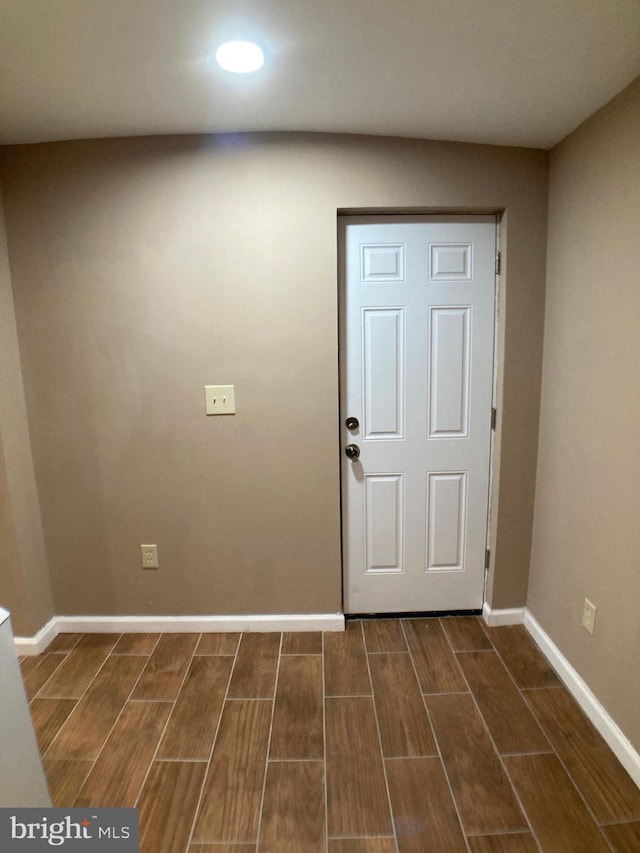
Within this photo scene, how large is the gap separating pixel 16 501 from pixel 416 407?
1.86 metres

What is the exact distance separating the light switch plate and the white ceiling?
1041 millimetres

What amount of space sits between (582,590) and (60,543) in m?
2.33

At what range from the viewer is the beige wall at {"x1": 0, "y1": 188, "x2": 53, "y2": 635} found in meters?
1.92

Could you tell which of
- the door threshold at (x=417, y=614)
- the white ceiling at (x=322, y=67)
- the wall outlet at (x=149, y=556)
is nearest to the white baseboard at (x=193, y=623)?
the door threshold at (x=417, y=614)

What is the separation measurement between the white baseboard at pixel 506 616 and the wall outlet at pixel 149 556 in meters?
1.66

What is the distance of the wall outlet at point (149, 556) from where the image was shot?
215 cm

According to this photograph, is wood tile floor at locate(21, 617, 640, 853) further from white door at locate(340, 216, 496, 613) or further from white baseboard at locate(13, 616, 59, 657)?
white door at locate(340, 216, 496, 613)

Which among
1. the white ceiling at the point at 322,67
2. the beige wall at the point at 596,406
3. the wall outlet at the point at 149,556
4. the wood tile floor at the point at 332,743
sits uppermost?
the white ceiling at the point at 322,67

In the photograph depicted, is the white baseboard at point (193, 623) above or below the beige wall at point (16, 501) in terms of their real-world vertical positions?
below

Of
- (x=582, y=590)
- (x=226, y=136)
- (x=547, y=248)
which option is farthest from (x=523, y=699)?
(x=226, y=136)

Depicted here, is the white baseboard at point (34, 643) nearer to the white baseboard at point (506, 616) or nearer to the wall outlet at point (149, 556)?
the wall outlet at point (149, 556)

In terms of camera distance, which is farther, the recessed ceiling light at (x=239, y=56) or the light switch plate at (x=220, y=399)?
the light switch plate at (x=220, y=399)

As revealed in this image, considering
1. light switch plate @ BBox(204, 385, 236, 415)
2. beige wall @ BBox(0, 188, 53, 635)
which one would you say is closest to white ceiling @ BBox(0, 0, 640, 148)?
beige wall @ BBox(0, 188, 53, 635)

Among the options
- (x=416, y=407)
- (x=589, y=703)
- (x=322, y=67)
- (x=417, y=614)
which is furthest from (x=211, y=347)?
(x=589, y=703)
